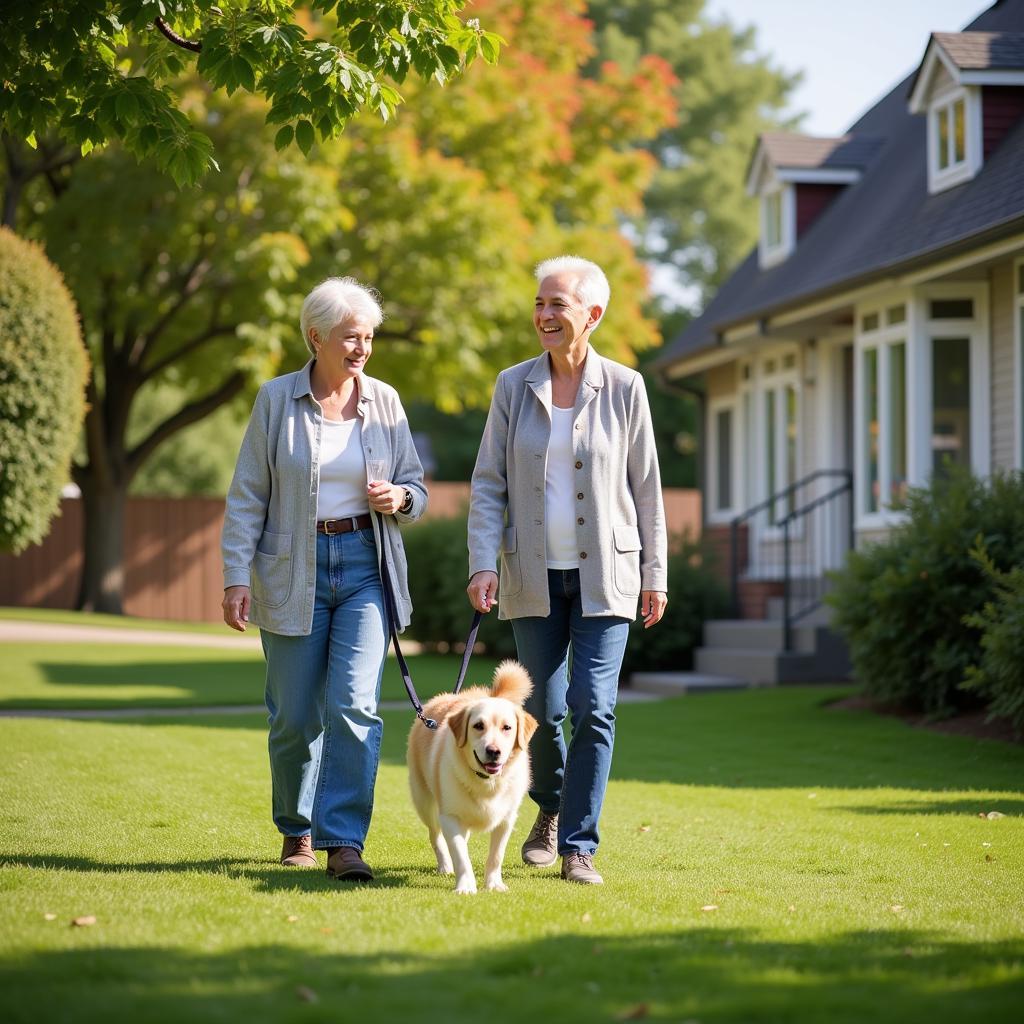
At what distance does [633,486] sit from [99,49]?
3.41 m

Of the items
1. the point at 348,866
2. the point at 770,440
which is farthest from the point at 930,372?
the point at 348,866

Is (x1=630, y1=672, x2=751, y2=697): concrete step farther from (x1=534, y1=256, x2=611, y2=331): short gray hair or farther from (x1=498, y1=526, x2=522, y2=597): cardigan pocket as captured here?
(x1=534, y1=256, x2=611, y2=331): short gray hair

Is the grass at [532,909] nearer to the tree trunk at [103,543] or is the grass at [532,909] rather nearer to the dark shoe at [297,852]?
the dark shoe at [297,852]

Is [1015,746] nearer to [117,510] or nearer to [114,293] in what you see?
[114,293]

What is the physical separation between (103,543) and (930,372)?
1589 centimetres

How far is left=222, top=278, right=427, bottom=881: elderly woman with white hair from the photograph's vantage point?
18.3 ft

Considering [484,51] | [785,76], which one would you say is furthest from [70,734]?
[785,76]

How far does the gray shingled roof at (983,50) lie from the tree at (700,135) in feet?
110

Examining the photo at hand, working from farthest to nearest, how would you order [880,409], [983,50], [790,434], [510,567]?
[790,434], [880,409], [983,50], [510,567]

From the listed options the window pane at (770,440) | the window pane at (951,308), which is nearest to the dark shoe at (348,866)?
the window pane at (951,308)

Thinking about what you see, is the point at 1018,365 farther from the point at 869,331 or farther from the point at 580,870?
the point at 580,870


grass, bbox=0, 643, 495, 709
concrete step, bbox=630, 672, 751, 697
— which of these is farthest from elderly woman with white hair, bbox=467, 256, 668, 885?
concrete step, bbox=630, 672, 751, 697

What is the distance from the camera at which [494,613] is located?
1872 centimetres

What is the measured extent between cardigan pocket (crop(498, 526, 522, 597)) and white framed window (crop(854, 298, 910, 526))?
10.3 metres
